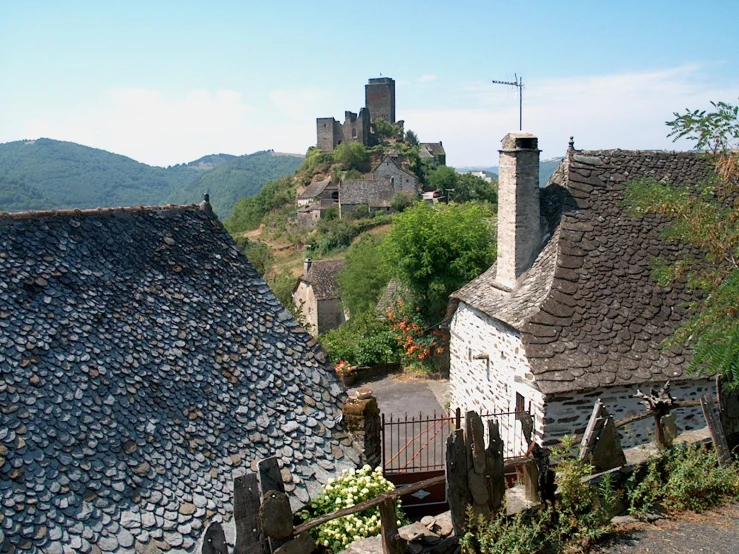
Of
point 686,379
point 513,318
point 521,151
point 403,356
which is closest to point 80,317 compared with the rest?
point 513,318

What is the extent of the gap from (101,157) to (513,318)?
676ft

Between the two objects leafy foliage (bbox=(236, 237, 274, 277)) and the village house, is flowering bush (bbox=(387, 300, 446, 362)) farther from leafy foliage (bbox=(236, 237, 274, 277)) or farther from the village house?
the village house

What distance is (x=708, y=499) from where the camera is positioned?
7.11 metres

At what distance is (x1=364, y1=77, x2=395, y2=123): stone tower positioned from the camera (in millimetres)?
97500

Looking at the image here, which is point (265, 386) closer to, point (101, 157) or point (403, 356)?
point (403, 356)

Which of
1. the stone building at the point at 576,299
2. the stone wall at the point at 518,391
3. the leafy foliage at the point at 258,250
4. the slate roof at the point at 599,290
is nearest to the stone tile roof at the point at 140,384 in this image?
the stone wall at the point at 518,391

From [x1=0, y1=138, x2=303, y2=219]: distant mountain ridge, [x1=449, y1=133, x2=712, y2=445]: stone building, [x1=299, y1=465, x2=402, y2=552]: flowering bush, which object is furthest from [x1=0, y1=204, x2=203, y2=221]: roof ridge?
[x1=0, y1=138, x2=303, y2=219]: distant mountain ridge

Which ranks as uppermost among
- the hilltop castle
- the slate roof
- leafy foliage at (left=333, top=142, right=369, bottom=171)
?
the hilltop castle

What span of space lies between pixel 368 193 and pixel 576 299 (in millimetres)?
59344

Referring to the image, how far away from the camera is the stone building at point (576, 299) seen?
11.6 meters

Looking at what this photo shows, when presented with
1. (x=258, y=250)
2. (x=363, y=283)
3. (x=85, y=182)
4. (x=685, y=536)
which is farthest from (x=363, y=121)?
(x=85, y=182)

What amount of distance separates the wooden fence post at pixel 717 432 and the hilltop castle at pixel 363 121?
278ft

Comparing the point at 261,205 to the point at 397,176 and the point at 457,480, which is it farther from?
the point at 457,480

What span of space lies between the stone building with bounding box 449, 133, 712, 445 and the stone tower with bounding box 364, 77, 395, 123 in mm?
85578
